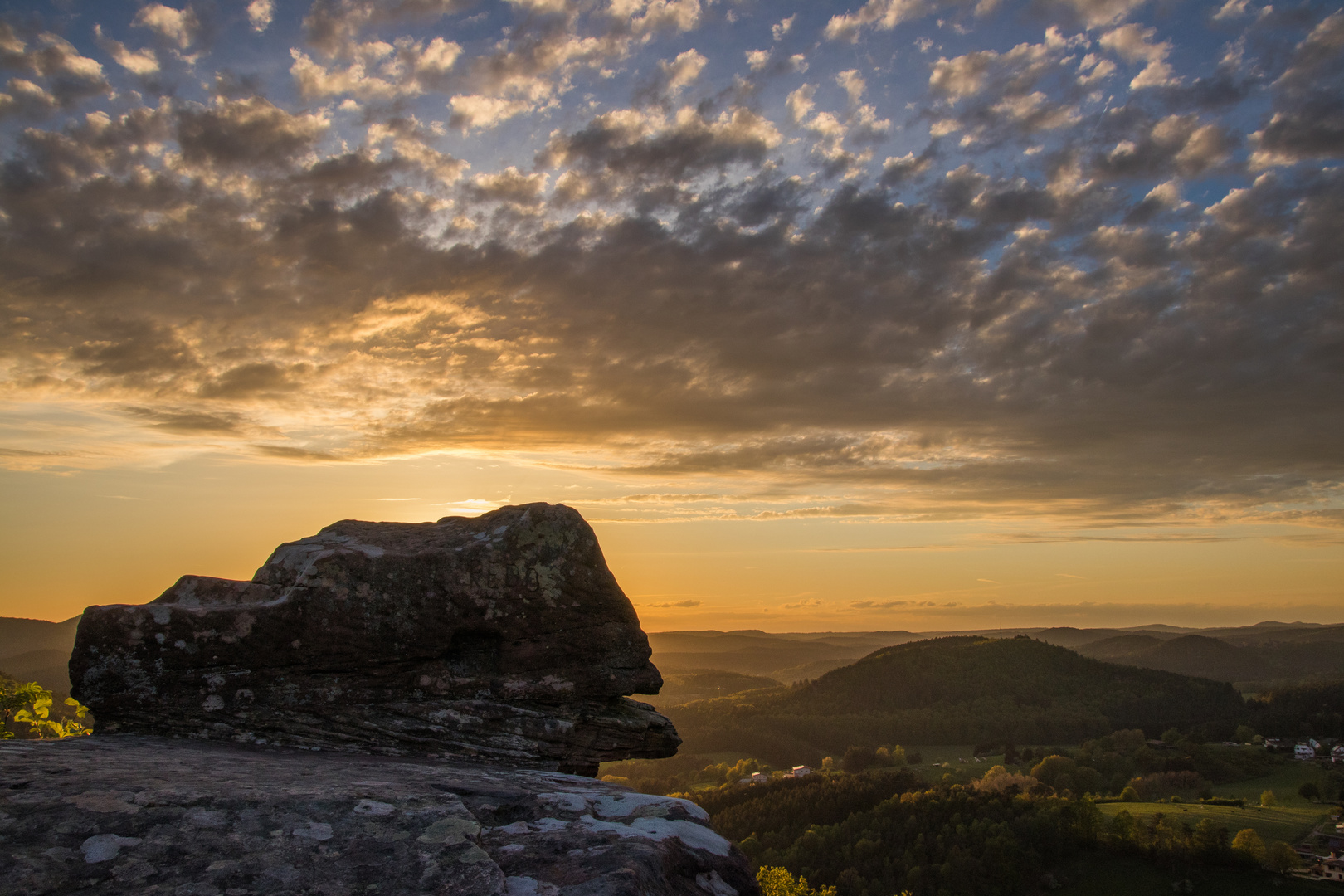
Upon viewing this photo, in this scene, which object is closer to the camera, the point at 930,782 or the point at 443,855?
the point at 443,855

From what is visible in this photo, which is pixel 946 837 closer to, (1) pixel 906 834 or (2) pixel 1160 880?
(1) pixel 906 834

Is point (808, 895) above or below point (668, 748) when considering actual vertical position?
below

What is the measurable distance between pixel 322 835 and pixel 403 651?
4.36 m

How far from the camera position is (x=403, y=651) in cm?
919

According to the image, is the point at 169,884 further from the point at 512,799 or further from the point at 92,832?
the point at 512,799

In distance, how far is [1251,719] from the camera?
18162cm

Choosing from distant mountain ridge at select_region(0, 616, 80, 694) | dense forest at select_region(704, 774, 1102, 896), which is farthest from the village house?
distant mountain ridge at select_region(0, 616, 80, 694)

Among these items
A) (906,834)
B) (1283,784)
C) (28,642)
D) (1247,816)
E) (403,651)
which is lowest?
(1283,784)

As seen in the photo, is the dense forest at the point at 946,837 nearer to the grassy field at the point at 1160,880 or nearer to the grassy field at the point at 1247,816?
the grassy field at the point at 1160,880

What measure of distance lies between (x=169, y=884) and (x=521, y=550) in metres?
5.75

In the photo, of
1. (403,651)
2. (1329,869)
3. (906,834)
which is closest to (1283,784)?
(1329,869)

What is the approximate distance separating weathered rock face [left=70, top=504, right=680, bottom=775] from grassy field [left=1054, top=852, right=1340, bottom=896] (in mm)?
121913

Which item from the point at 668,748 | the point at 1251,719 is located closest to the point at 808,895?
the point at 668,748

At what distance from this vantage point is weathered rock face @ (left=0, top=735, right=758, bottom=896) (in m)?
4.36
